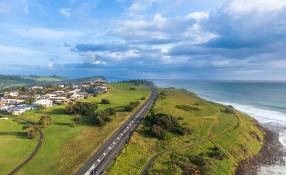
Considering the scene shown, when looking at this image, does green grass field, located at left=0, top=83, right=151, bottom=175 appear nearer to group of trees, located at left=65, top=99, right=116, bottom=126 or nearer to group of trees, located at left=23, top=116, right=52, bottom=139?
group of trees, located at left=23, top=116, right=52, bottom=139

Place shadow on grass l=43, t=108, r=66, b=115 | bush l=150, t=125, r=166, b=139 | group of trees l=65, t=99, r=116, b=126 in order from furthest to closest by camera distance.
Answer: shadow on grass l=43, t=108, r=66, b=115 < group of trees l=65, t=99, r=116, b=126 < bush l=150, t=125, r=166, b=139

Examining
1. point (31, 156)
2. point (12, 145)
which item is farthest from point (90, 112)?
point (31, 156)

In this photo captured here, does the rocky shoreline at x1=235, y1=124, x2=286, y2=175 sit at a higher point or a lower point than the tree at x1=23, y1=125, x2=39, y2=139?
lower

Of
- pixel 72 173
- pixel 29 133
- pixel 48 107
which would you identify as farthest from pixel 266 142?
→ pixel 48 107

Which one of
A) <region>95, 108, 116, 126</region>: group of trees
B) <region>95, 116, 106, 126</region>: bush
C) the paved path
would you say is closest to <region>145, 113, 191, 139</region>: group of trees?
<region>95, 108, 116, 126</region>: group of trees

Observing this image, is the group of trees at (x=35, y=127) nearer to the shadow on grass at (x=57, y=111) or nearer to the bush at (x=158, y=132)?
the shadow on grass at (x=57, y=111)

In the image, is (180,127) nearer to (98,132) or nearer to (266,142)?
(98,132)

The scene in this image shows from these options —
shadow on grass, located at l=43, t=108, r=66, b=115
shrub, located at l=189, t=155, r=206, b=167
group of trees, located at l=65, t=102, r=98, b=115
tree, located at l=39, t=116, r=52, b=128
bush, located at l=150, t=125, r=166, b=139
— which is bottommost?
shrub, located at l=189, t=155, r=206, b=167

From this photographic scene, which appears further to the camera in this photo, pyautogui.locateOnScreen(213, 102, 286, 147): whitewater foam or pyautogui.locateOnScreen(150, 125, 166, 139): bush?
pyautogui.locateOnScreen(213, 102, 286, 147): whitewater foam

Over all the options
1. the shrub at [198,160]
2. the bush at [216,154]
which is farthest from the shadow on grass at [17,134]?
the bush at [216,154]
